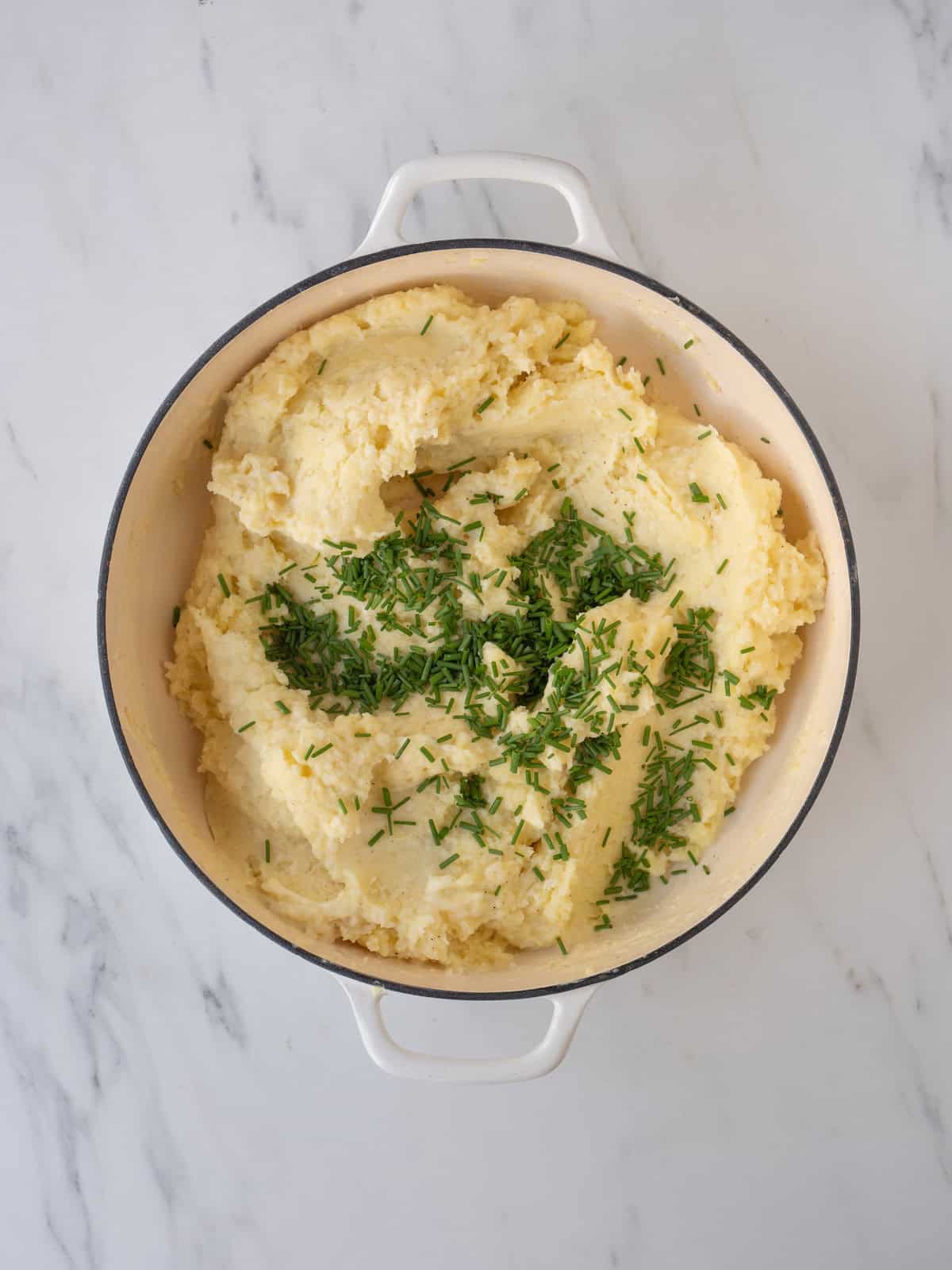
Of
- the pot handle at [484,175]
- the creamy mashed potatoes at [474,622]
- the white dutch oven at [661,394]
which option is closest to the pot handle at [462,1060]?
the white dutch oven at [661,394]

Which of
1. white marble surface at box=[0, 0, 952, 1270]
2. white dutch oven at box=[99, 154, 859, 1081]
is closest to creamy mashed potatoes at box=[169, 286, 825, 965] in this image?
white dutch oven at box=[99, 154, 859, 1081]

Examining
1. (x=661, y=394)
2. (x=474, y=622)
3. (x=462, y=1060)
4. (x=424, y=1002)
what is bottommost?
(x=424, y=1002)

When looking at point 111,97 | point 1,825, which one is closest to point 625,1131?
point 1,825

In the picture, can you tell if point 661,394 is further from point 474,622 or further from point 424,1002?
point 424,1002

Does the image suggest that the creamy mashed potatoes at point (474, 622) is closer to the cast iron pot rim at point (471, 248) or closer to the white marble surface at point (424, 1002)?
the cast iron pot rim at point (471, 248)

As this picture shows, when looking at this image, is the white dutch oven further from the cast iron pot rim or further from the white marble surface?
the white marble surface

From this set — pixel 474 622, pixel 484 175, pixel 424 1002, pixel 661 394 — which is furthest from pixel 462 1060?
pixel 484 175

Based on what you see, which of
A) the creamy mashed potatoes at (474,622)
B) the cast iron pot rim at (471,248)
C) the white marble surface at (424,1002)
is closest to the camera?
the cast iron pot rim at (471,248)

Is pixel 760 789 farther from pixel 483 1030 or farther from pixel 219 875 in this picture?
pixel 219 875
